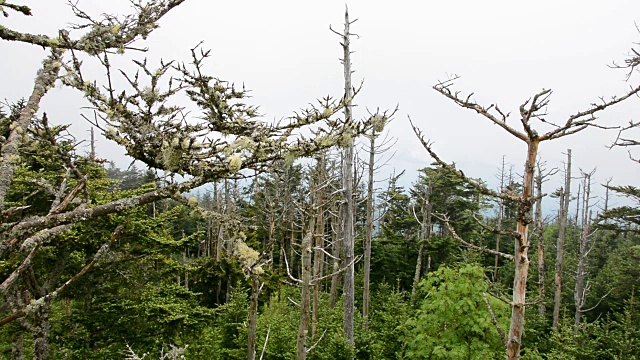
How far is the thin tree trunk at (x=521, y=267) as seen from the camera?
12.3 ft

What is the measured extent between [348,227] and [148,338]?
525cm

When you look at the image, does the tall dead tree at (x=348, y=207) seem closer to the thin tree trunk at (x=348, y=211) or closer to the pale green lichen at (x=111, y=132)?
the thin tree trunk at (x=348, y=211)

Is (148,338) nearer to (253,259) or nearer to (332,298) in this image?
(253,259)

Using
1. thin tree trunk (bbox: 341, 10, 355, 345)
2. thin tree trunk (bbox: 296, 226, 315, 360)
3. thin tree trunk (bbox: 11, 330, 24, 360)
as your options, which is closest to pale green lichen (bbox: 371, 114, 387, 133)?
thin tree trunk (bbox: 296, 226, 315, 360)

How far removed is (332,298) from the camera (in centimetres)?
1831

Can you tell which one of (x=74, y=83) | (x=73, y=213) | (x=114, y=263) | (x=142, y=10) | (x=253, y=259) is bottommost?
(x=114, y=263)

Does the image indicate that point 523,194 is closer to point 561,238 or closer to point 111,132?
point 111,132

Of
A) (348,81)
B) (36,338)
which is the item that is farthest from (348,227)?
(36,338)

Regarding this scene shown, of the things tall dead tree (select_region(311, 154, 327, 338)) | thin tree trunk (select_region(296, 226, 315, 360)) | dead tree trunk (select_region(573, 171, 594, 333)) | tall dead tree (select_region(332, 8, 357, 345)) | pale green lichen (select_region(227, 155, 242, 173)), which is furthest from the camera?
dead tree trunk (select_region(573, 171, 594, 333))

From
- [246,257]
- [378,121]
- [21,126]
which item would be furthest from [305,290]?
[21,126]

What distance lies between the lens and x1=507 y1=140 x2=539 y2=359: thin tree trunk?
12.3ft

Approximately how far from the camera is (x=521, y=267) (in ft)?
12.4

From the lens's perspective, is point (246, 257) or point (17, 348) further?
point (17, 348)

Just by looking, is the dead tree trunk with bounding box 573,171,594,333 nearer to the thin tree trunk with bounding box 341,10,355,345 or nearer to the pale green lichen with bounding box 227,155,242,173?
the thin tree trunk with bounding box 341,10,355,345
